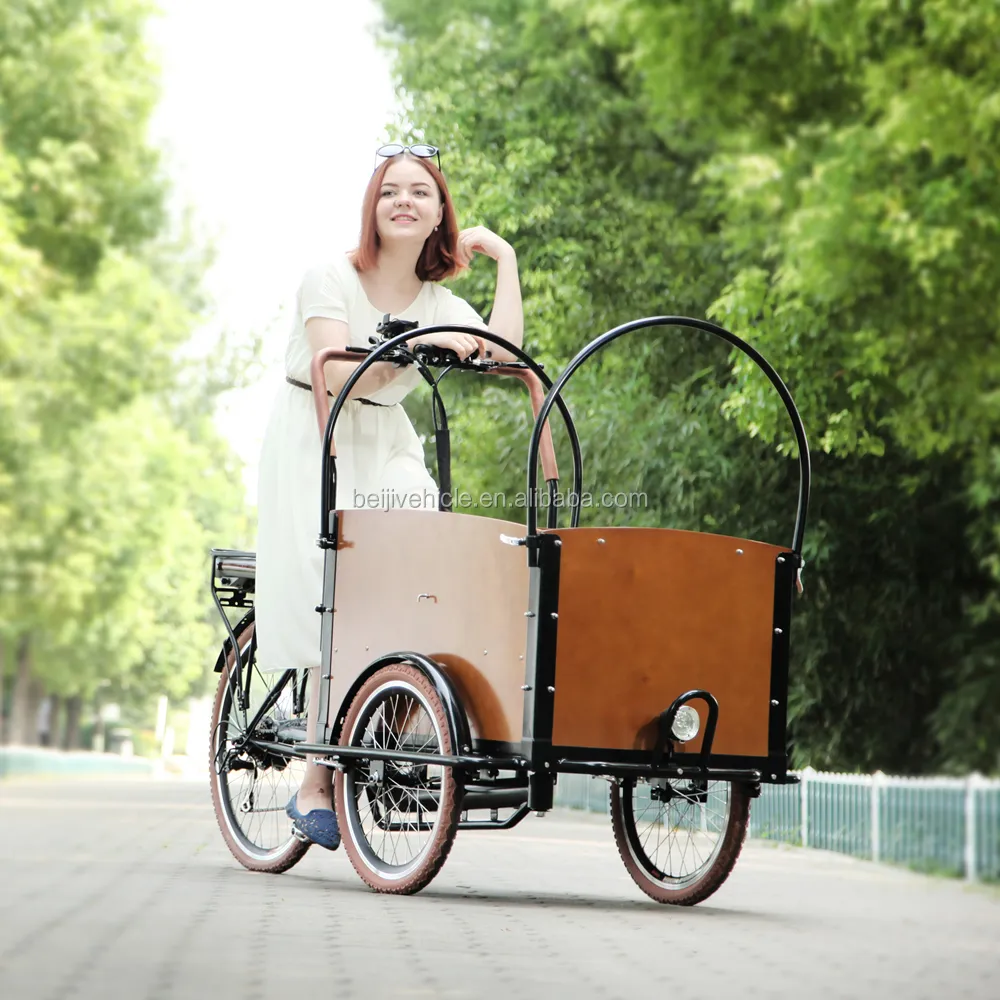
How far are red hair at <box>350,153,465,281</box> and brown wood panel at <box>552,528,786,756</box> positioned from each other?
1781 millimetres

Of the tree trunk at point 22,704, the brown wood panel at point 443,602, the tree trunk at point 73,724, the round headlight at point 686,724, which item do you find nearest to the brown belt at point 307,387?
the brown wood panel at point 443,602

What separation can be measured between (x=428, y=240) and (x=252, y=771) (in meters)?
2.34

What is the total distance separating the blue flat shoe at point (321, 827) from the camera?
23.2 ft

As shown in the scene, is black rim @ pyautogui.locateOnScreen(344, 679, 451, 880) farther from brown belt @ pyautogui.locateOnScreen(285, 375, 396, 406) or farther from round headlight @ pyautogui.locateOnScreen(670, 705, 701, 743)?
brown belt @ pyautogui.locateOnScreen(285, 375, 396, 406)

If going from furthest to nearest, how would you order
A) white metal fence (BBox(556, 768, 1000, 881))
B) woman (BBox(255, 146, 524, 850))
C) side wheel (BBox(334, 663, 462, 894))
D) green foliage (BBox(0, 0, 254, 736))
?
green foliage (BBox(0, 0, 254, 736))
white metal fence (BBox(556, 768, 1000, 881))
woman (BBox(255, 146, 524, 850))
side wheel (BBox(334, 663, 462, 894))

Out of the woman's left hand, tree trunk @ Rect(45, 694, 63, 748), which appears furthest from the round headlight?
tree trunk @ Rect(45, 694, 63, 748)

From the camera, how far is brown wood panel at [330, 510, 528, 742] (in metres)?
6.44

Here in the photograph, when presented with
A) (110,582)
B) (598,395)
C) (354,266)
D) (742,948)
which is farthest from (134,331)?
(742,948)

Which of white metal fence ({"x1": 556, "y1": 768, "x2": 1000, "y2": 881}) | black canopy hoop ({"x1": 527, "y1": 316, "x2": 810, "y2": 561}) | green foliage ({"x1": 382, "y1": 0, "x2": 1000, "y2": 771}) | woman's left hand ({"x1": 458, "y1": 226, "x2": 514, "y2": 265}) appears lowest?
white metal fence ({"x1": 556, "y1": 768, "x2": 1000, "y2": 881})

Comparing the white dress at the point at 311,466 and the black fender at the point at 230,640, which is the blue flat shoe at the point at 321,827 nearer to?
the white dress at the point at 311,466

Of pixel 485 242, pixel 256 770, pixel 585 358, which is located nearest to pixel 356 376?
pixel 485 242

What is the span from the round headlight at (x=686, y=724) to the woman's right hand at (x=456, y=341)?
1.56m

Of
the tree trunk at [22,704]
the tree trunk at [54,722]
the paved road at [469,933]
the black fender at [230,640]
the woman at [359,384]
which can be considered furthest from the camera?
the tree trunk at [54,722]

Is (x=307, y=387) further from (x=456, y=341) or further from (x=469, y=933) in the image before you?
(x=469, y=933)
